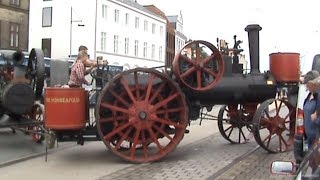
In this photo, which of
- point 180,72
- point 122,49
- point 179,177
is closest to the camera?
point 179,177

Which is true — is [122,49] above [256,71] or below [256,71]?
above

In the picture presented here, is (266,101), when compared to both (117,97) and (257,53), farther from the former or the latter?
(117,97)

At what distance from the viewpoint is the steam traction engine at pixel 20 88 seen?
11469 millimetres

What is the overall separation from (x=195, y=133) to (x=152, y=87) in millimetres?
5533

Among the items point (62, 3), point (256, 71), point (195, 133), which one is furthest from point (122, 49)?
point (256, 71)

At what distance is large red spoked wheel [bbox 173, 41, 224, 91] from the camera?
9.97 metres

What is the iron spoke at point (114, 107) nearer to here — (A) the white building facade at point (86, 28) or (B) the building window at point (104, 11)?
(A) the white building facade at point (86, 28)

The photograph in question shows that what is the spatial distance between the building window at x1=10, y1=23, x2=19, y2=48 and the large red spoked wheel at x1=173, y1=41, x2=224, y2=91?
118 feet

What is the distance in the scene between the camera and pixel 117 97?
31.6 ft

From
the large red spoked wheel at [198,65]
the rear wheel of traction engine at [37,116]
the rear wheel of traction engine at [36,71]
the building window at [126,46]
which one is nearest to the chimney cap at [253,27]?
the large red spoked wheel at [198,65]

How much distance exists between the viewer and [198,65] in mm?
10008

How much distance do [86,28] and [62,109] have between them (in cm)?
4478

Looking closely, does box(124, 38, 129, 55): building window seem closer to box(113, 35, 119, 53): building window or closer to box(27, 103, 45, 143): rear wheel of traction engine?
box(113, 35, 119, 53): building window

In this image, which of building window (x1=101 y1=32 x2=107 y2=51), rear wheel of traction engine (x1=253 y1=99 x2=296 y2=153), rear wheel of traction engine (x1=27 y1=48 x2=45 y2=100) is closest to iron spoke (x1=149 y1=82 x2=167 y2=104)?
rear wheel of traction engine (x1=253 y1=99 x2=296 y2=153)
